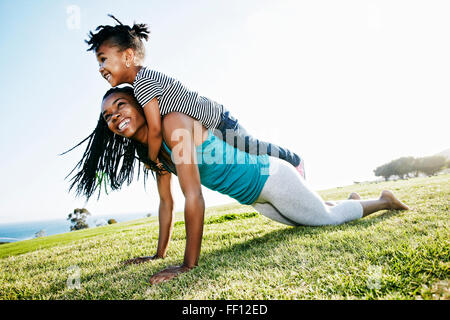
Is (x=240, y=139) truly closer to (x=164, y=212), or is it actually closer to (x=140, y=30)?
(x=164, y=212)

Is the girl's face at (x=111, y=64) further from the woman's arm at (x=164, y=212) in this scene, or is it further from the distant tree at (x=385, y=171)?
the distant tree at (x=385, y=171)

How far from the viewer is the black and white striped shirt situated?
2359 millimetres

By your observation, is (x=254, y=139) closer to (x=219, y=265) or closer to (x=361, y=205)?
(x=219, y=265)

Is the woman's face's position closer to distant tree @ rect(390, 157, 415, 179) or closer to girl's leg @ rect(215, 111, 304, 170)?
girl's leg @ rect(215, 111, 304, 170)

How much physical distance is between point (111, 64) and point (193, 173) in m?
1.58

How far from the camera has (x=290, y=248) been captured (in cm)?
240

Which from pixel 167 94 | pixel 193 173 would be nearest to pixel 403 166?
pixel 193 173

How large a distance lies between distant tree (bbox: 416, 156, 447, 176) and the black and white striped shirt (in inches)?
2581

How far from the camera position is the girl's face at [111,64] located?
104 inches

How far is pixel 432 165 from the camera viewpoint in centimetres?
5191

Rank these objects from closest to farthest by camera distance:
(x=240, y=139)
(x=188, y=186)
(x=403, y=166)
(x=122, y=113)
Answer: (x=188, y=186)
(x=122, y=113)
(x=240, y=139)
(x=403, y=166)

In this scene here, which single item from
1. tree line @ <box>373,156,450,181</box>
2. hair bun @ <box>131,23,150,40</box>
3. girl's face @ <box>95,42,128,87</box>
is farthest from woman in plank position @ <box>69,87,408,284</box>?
tree line @ <box>373,156,450,181</box>

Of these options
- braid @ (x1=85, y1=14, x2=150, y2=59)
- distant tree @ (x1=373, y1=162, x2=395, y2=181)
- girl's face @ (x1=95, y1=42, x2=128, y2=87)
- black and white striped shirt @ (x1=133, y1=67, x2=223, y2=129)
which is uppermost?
braid @ (x1=85, y1=14, x2=150, y2=59)

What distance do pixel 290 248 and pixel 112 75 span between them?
2.67 metres
